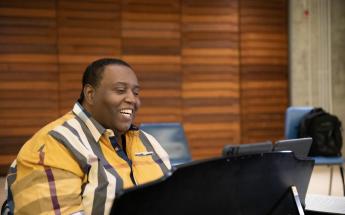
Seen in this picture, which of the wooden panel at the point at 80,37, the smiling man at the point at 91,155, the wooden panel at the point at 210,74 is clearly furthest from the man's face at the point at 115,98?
the wooden panel at the point at 210,74

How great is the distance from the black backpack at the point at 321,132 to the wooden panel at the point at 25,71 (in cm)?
334

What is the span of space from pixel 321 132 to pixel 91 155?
156 inches

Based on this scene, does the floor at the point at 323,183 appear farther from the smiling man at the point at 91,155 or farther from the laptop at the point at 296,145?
the smiling man at the point at 91,155

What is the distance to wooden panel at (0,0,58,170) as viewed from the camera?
5.74 meters

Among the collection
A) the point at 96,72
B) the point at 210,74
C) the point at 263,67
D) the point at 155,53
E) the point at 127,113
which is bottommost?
the point at 127,113

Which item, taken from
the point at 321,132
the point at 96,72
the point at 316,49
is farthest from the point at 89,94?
the point at 316,49

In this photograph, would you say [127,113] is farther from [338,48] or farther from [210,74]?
[338,48]

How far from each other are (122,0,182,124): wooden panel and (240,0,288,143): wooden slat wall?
41.6 inches

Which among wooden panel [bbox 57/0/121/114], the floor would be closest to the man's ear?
the floor

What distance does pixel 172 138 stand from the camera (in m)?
3.89

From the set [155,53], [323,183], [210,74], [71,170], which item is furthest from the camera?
[210,74]

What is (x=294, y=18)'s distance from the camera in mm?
6703

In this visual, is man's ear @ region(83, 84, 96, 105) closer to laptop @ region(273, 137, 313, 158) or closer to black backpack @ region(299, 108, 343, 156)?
laptop @ region(273, 137, 313, 158)

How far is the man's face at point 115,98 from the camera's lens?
151 centimetres
